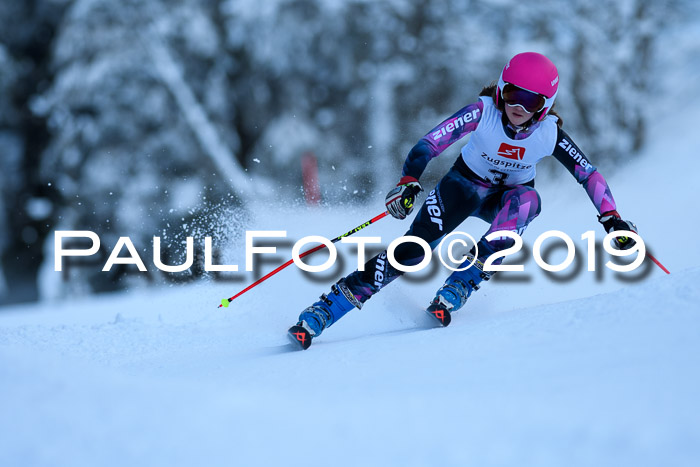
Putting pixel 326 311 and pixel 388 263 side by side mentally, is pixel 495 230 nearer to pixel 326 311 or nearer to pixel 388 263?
pixel 388 263

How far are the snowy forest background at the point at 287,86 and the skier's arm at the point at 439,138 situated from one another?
6.46m

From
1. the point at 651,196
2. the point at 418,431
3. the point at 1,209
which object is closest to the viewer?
the point at 418,431

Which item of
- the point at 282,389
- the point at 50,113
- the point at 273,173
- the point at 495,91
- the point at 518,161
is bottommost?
the point at 273,173

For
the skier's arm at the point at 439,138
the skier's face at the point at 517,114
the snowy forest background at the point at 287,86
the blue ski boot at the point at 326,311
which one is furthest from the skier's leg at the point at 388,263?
the snowy forest background at the point at 287,86

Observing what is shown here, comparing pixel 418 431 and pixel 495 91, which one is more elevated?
pixel 495 91

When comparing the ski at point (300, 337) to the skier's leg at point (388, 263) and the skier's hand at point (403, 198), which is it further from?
the skier's hand at point (403, 198)

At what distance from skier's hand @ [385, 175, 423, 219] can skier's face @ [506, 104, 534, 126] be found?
62 cm

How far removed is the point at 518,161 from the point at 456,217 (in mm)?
468

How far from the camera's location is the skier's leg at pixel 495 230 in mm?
3592

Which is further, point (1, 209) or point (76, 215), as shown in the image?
point (1, 209)

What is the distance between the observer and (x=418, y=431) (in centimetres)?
159

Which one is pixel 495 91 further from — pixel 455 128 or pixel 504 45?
pixel 504 45

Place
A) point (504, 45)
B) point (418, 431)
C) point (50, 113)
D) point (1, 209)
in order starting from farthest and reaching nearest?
point (1, 209)
point (50, 113)
point (504, 45)
point (418, 431)

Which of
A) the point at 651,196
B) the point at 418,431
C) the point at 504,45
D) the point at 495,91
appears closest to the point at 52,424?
the point at 418,431
